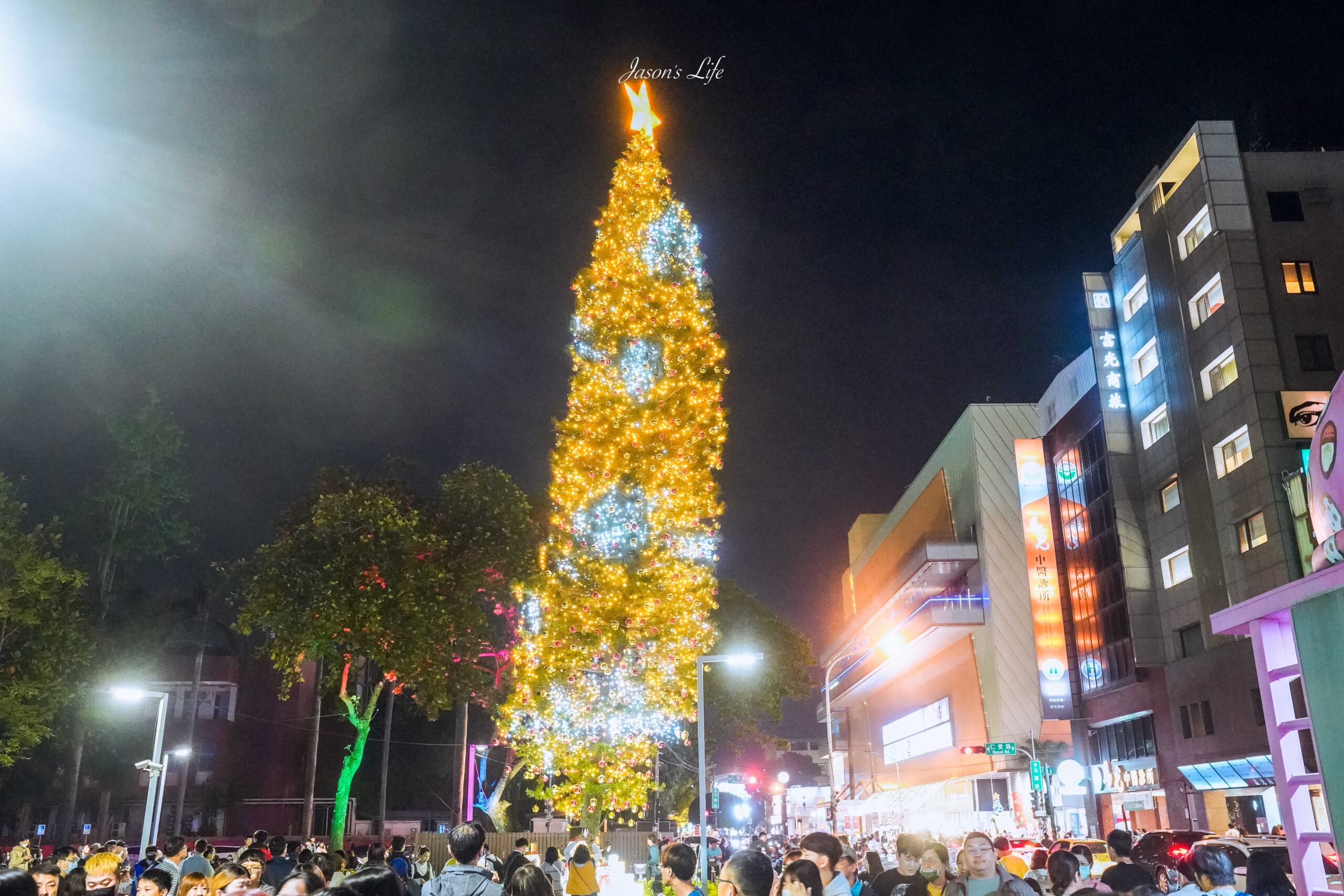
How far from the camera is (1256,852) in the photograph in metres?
6.43

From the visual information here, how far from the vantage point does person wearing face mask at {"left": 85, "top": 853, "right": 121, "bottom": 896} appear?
6.71m

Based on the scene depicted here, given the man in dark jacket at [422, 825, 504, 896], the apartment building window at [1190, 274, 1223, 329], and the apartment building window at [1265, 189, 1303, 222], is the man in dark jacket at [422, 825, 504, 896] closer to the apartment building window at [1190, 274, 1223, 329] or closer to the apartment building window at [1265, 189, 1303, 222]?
the apartment building window at [1190, 274, 1223, 329]

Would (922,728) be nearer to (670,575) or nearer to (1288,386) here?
(1288,386)

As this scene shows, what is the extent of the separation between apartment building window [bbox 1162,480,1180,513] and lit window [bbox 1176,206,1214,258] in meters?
8.99

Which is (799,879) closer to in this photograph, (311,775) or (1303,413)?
(311,775)

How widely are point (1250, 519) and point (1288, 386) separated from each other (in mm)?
4699

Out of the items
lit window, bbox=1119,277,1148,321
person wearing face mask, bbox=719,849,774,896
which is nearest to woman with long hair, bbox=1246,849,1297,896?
person wearing face mask, bbox=719,849,774,896

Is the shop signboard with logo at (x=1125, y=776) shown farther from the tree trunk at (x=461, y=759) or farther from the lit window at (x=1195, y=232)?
the tree trunk at (x=461, y=759)

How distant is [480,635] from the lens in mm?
28750

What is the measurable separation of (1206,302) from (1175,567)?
10.4 metres

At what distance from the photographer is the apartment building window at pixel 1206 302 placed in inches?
1401

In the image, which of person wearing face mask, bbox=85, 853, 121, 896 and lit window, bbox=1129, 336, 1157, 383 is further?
lit window, bbox=1129, 336, 1157, 383

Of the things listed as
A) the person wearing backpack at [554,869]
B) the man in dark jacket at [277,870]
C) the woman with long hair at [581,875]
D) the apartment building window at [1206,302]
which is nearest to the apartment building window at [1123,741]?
the apartment building window at [1206,302]

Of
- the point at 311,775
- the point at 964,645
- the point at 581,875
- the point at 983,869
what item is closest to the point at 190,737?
the point at 311,775
